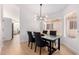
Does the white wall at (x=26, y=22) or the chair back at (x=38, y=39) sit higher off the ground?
the white wall at (x=26, y=22)

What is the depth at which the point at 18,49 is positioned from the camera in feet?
8.84

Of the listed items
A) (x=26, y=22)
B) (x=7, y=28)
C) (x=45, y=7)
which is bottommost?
→ (x=7, y=28)

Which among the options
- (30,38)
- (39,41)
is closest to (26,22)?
(30,38)

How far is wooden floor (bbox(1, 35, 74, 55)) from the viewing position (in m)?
2.67

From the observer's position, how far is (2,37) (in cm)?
266

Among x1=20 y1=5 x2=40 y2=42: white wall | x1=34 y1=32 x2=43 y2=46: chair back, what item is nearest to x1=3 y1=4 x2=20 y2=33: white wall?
x1=20 y1=5 x2=40 y2=42: white wall

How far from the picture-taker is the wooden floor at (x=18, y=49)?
2.67 m

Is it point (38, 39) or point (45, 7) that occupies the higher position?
point (45, 7)

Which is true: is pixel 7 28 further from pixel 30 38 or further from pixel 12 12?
pixel 30 38

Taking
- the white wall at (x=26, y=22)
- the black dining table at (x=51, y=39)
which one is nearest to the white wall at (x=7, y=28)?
the white wall at (x=26, y=22)

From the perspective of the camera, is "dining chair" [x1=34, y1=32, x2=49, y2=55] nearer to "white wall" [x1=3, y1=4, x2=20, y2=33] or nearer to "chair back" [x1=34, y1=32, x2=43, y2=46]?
"chair back" [x1=34, y1=32, x2=43, y2=46]

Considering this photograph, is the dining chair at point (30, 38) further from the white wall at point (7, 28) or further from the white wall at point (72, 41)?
the white wall at point (72, 41)
